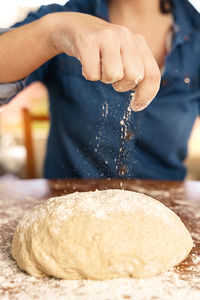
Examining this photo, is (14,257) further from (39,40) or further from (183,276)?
(39,40)

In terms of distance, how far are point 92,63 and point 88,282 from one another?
358mm

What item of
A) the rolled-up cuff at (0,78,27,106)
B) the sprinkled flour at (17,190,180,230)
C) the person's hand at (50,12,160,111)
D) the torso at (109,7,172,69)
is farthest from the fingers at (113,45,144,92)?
the torso at (109,7,172,69)

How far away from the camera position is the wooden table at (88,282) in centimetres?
50

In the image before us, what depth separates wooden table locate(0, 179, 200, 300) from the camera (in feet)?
1.64

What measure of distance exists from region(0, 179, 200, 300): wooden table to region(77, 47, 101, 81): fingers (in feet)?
1.12

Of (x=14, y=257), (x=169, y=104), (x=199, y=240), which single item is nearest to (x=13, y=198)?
(x=14, y=257)

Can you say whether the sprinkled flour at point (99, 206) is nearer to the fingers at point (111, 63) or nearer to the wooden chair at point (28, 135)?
the fingers at point (111, 63)

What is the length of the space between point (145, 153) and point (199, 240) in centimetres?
63

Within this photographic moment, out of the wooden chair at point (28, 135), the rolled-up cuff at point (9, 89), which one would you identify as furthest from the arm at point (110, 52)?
the wooden chair at point (28, 135)

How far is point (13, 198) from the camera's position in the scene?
3.27 ft

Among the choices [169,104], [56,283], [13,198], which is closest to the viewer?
[56,283]

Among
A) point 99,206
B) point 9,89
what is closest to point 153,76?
point 99,206

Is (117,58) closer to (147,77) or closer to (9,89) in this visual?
(147,77)

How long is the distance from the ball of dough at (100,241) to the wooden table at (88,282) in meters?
0.02
